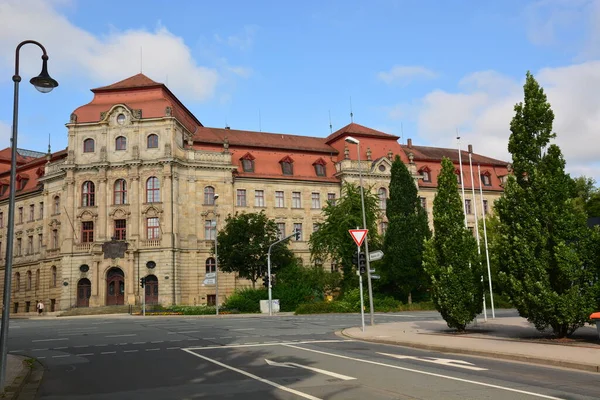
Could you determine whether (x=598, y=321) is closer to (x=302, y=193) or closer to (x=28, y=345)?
(x=28, y=345)

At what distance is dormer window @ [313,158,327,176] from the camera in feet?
205

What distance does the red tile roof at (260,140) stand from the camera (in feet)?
196

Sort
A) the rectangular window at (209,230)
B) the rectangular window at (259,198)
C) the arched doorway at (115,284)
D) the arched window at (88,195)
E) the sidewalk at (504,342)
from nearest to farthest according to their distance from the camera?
the sidewalk at (504,342)
the arched doorway at (115,284)
the arched window at (88,195)
the rectangular window at (209,230)
the rectangular window at (259,198)

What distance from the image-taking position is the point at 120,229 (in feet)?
177

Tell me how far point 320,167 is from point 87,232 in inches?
1038

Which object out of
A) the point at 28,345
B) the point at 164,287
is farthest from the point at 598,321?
the point at 164,287

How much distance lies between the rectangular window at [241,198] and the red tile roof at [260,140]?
5.32m

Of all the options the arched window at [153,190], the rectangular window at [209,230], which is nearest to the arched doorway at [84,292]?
the arched window at [153,190]

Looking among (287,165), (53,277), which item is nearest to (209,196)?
(287,165)

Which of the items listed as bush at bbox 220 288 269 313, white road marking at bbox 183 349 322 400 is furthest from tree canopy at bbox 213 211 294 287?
white road marking at bbox 183 349 322 400

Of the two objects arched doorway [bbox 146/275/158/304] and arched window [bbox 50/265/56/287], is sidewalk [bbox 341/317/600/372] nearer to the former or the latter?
arched doorway [bbox 146/275/158/304]

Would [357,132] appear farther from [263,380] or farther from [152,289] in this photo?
[263,380]

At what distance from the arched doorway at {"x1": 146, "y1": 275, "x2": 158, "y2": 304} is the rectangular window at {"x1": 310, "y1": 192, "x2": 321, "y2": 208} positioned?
19335mm

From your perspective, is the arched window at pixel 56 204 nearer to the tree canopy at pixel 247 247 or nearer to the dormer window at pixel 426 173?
the tree canopy at pixel 247 247
